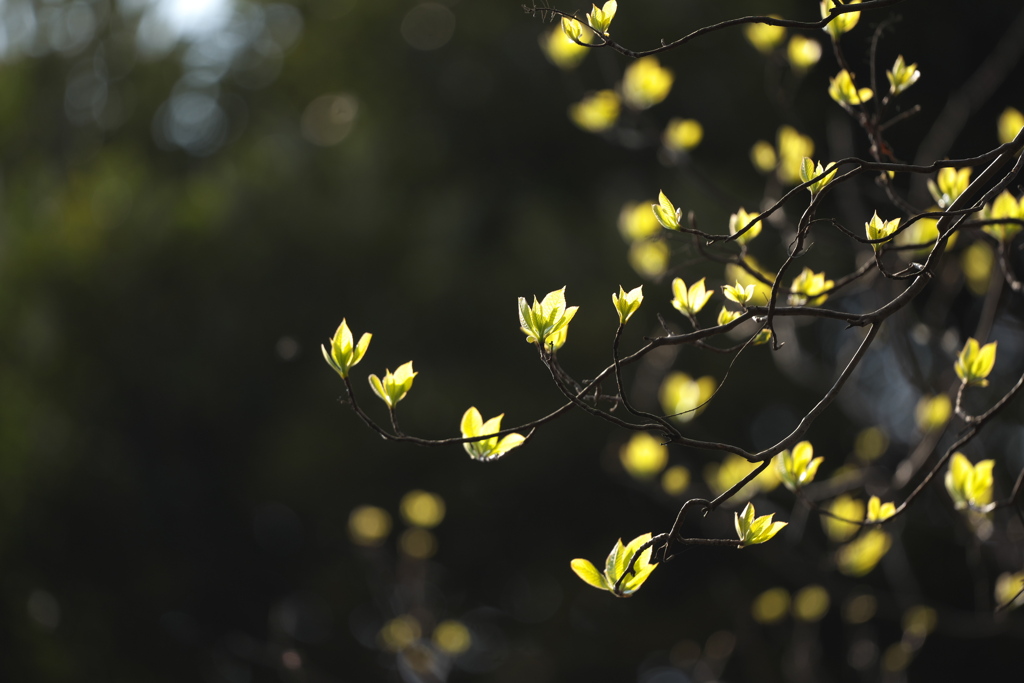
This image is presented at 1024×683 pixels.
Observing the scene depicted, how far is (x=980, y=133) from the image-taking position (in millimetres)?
2307

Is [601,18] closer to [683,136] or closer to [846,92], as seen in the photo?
[846,92]

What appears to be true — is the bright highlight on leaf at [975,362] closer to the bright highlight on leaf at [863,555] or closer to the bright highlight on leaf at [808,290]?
the bright highlight on leaf at [808,290]

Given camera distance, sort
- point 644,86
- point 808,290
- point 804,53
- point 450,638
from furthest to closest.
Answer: point 450,638 → point 644,86 → point 804,53 → point 808,290

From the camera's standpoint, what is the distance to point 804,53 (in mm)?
1134

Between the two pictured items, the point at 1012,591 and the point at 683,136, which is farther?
the point at 683,136

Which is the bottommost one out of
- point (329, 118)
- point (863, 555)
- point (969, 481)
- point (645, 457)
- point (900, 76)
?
point (329, 118)

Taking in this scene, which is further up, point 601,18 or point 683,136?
point 601,18

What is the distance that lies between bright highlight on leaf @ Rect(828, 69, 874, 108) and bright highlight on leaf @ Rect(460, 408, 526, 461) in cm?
57

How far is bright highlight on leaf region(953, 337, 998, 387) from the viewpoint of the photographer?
32.1 inches

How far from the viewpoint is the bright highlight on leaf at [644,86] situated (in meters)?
1.28

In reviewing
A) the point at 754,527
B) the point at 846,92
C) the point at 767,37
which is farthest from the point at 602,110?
the point at 754,527

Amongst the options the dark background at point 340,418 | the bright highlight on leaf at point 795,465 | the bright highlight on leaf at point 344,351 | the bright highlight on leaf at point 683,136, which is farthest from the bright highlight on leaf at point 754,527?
the dark background at point 340,418

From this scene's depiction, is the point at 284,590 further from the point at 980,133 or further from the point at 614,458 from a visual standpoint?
the point at 980,133

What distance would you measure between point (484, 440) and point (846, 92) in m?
0.61
